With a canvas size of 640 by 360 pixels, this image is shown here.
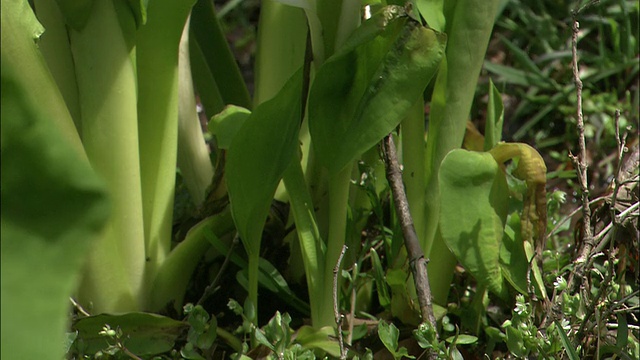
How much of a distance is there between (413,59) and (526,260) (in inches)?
10.6

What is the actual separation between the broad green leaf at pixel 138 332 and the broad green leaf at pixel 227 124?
0.63ft

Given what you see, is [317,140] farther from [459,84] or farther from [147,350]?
[147,350]

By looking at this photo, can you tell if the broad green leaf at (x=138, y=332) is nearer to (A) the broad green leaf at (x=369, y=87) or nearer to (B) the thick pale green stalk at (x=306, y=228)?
(B) the thick pale green stalk at (x=306, y=228)

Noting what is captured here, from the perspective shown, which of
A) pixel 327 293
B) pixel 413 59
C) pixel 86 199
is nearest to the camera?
pixel 86 199

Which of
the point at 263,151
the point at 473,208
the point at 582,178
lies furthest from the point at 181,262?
the point at 582,178

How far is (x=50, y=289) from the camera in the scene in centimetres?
39

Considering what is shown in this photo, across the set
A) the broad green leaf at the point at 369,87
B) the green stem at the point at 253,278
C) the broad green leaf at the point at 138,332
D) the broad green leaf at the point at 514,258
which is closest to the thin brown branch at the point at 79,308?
the broad green leaf at the point at 138,332

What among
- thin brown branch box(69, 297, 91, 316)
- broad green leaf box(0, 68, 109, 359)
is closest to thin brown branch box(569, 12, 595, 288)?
thin brown branch box(69, 297, 91, 316)

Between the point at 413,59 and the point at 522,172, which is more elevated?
the point at 413,59

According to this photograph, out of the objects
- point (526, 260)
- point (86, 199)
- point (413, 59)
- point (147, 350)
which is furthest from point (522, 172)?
point (86, 199)

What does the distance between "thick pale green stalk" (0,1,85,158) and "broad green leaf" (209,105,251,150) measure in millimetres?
148

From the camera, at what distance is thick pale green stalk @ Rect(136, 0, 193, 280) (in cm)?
91

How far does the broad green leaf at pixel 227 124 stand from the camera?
867mm

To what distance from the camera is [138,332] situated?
0.91 metres
